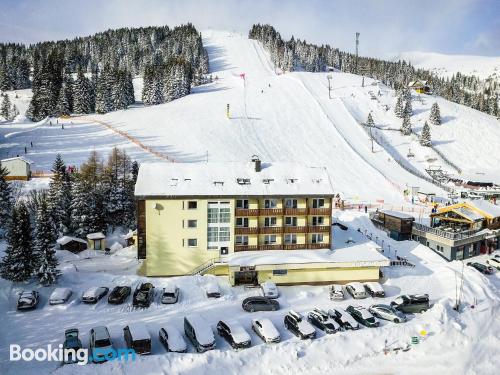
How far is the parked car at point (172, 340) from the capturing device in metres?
25.2

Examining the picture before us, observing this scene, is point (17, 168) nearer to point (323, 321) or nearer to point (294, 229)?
point (294, 229)

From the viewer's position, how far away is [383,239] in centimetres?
5012

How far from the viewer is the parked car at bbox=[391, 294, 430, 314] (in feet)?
107

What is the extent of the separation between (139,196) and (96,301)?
9.46 m

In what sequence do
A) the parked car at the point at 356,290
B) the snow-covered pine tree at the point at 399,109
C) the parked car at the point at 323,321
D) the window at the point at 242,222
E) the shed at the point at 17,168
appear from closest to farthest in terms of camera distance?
the parked car at the point at 323,321 → the parked car at the point at 356,290 → the window at the point at 242,222 → the shed at the point at 17,168 → the snow-covered pine tree at the point at 399,109

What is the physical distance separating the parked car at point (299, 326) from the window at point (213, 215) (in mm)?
11914

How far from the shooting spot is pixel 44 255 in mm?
34438

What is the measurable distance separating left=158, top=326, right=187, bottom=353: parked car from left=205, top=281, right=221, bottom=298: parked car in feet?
22.3

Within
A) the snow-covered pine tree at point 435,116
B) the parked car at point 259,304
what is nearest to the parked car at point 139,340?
the parked car at point 259,304

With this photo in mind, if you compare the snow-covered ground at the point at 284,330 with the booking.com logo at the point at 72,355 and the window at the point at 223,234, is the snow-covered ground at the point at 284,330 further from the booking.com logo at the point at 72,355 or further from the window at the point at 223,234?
the window at the point at 223,234

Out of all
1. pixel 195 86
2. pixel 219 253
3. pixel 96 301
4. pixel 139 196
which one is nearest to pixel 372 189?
pixel 219 253

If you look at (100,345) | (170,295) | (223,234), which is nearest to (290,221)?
(223,234)

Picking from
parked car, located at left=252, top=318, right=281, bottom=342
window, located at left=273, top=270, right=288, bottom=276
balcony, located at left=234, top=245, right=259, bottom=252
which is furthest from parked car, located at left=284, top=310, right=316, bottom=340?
balcony, located at left=234, top=245, right=259, bottom=252

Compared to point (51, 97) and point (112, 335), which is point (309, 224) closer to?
point (112, 335)
